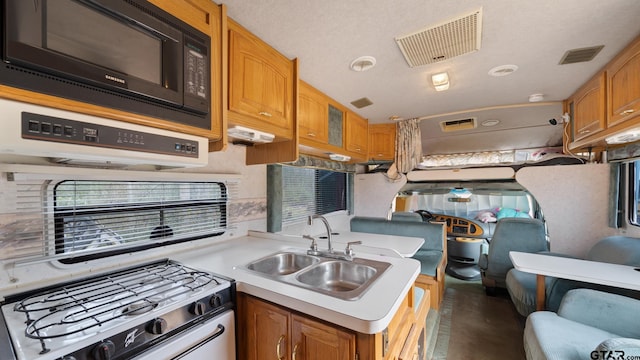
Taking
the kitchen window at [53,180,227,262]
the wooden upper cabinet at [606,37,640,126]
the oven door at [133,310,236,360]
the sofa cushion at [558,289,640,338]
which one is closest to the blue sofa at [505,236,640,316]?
the sofa cushion at [558,289,640,338]

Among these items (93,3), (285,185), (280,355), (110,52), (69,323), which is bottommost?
(280,355)

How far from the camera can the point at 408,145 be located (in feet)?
10.1

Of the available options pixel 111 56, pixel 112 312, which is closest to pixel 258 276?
pixel 112 312

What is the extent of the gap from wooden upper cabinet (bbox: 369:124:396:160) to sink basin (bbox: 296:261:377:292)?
2.10 m

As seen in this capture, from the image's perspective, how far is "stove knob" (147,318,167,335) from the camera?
2.58 feet

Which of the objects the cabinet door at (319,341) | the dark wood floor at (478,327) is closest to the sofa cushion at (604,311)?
the dark wood floor at (478,327)

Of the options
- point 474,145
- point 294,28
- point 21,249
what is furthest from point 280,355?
point 474,145

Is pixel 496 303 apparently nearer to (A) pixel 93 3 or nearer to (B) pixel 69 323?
(B) pixel 69 323

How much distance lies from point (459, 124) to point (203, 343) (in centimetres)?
331

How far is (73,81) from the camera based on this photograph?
2.51 feet

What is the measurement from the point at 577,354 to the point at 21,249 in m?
2.61

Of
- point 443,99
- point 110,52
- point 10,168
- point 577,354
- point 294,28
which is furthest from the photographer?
point 443,99

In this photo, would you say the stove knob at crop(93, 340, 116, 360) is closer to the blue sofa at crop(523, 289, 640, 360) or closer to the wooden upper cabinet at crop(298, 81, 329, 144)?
the wooden upper cabinet at crop(298, 81, 329, 144)

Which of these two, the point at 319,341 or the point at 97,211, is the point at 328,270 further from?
the point at 97,211
